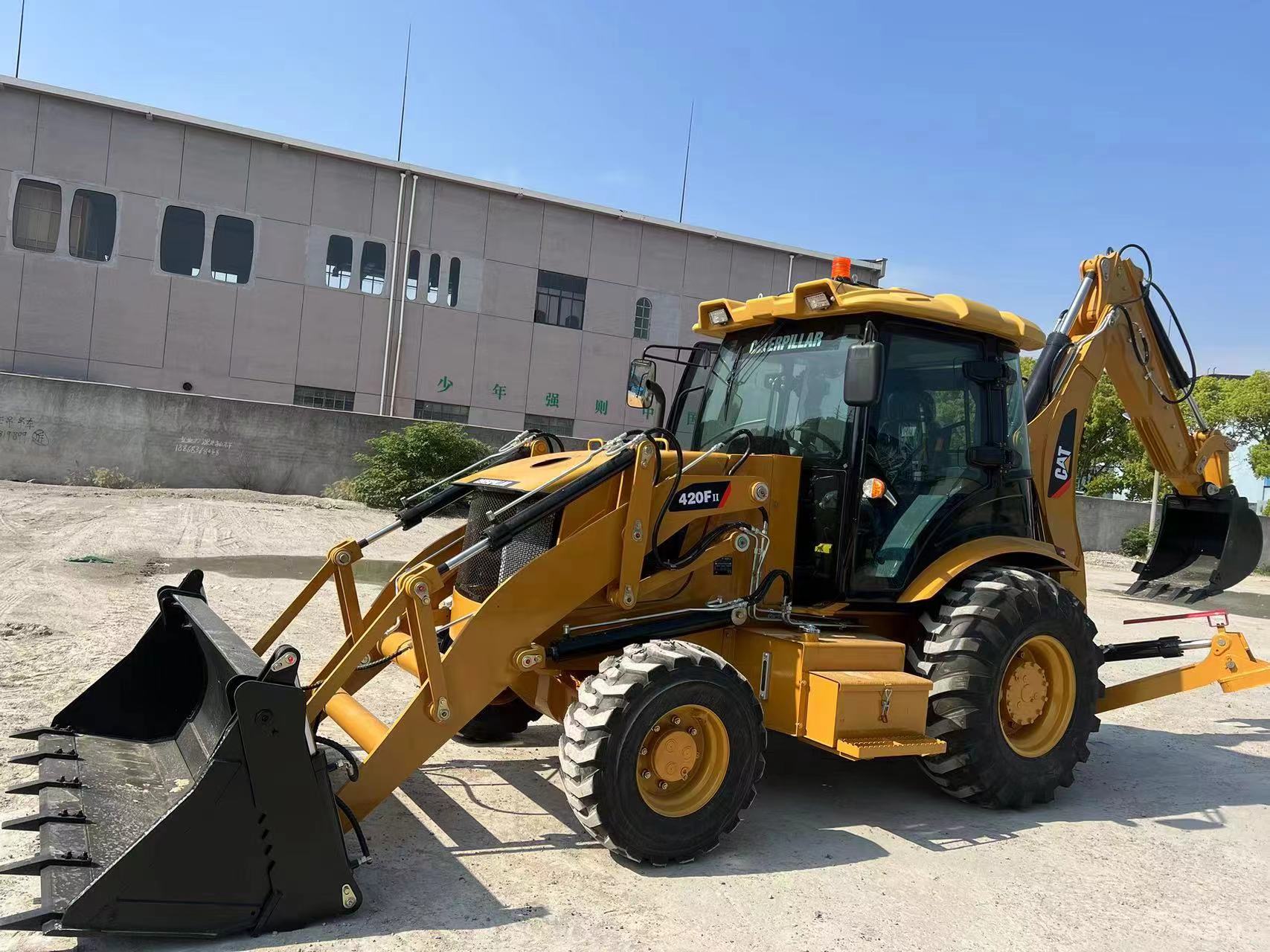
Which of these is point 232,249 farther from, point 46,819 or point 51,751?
point 46,819

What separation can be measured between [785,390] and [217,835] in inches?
145

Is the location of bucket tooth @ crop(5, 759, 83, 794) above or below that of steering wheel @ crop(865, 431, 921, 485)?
below

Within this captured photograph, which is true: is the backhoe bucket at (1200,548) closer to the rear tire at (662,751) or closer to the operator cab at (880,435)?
the operator cab at (880,435)

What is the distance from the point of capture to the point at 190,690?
481 centimetres

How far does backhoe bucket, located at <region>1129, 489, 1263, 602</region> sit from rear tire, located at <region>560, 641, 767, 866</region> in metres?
4.43

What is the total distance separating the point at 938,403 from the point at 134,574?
9185mm

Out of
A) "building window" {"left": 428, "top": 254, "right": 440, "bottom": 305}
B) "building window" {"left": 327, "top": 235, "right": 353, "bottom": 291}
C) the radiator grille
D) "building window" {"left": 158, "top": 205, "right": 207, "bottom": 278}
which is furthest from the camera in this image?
"building window" {"left": 428, "top": 254, "right": 440, "bottom": 305}

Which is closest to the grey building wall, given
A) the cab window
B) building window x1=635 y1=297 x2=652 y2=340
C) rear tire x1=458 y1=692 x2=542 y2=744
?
building window x1=635 y1=297 x2=652 y2=340

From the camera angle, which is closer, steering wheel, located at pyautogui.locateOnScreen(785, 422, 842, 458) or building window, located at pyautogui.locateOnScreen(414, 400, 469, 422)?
steering wheel, located at pyautogui.locateOnScreen(785, 422, 842, 458)

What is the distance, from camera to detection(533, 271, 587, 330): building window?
93.7ft

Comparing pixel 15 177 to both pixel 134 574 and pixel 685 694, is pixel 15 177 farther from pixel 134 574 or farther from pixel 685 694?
pixel 685 694

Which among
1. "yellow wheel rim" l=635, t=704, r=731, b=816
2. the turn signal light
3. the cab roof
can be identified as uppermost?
the cab roof

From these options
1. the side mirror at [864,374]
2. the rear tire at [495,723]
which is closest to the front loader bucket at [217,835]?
the rear tire at [495,723]

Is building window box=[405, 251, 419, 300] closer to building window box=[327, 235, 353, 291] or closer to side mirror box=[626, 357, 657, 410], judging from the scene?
building window box=[327, 235, 353, 291]
